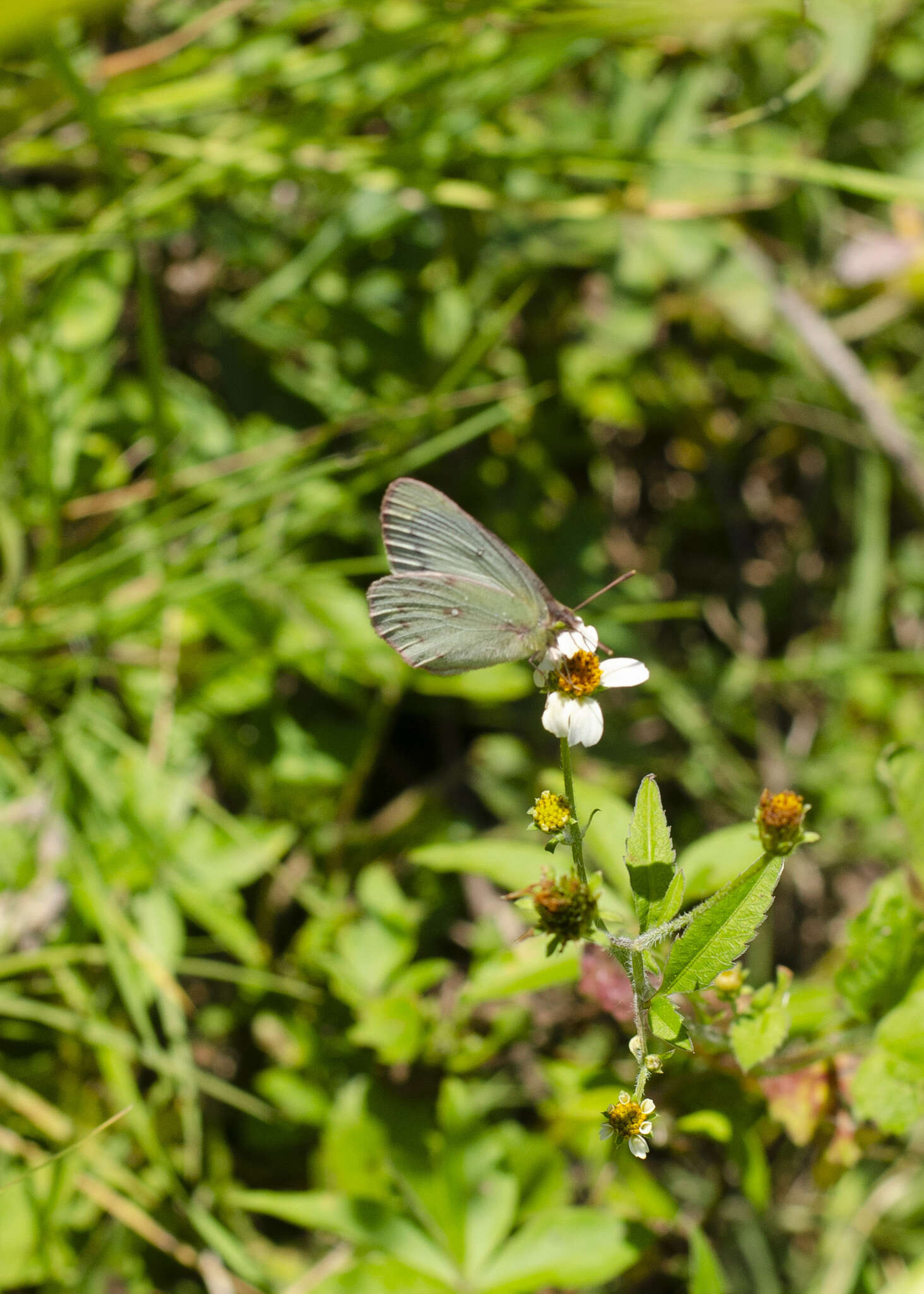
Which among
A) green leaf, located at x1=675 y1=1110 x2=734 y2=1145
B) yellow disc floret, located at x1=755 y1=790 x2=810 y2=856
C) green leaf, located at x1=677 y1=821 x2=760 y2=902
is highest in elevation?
yellow disc floret, located at x1=755 y1=790 x2=810 y2=856

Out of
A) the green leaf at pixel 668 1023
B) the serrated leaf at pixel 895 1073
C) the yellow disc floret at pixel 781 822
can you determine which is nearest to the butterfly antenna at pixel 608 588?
the yellow disc floret at pixel 781 822

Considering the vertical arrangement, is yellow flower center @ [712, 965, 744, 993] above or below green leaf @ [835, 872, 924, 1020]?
above

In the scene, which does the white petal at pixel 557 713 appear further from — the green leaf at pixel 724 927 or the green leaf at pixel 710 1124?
the green leaf at pixel 710 1124

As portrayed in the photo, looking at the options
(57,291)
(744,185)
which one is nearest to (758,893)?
(57,291)

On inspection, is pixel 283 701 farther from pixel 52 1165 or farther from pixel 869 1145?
pixel 869 1145

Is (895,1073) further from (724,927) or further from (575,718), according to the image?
(575,718)

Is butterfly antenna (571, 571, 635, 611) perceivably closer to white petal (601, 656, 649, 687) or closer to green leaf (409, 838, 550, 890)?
Answer: white petal (601, 656, 649, 687)

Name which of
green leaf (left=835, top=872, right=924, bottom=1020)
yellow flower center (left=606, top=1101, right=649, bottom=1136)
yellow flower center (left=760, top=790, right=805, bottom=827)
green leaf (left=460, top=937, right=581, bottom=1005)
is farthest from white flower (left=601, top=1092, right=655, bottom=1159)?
green leaf (left=835, top=872, right=924, bottom=1020)

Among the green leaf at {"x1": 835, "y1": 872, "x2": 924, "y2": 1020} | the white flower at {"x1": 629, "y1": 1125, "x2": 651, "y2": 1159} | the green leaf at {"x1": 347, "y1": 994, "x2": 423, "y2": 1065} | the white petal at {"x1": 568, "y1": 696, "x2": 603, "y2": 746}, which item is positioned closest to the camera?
the white flower at {"x1": 629, "y1": 1125, "x2": 651, "y2": 1159}
